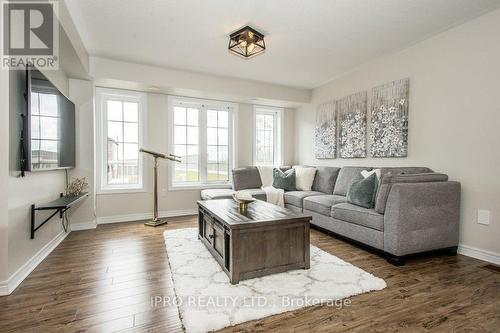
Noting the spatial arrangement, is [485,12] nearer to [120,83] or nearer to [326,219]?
[326,219]

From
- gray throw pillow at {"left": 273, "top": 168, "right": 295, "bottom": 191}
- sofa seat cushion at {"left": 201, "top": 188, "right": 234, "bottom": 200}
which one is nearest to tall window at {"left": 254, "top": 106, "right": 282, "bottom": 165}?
gray throw pillow at {"left": 273, "top": 168, "right": 295, "bottom": 191}

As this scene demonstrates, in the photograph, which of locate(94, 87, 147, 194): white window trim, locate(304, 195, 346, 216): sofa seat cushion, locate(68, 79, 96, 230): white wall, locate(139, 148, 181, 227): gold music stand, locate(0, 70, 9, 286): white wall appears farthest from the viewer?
locate(94, 87, 147, 194): white window trim

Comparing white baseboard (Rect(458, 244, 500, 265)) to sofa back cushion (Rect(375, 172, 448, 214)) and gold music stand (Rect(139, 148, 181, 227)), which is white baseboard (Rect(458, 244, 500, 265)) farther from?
gold music stand (Rect(139, 148, 181, 227))

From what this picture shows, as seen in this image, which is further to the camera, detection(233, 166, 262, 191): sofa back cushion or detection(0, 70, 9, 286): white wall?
detection(233, 166, 262, 191): sofa back cushion

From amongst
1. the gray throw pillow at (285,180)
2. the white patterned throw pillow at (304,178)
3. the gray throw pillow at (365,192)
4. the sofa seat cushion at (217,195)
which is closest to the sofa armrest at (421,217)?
the gray throw pillow at (365,192)

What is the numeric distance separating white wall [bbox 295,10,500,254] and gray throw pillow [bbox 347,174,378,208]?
0.75m

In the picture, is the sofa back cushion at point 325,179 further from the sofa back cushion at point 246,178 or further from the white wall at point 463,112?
the sofa back cushion at point 246,178

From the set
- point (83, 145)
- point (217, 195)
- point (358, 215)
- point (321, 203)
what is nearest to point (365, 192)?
point (358, 215)

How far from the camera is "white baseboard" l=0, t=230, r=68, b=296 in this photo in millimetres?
1894

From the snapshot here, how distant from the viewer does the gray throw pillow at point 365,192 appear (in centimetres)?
285

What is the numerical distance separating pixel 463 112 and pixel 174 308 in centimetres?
343

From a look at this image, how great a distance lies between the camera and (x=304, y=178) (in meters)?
4.46

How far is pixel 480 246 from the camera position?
2557mm

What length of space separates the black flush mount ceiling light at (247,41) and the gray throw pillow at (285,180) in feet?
7.54
